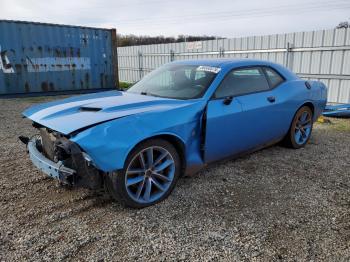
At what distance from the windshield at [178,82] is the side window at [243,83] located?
17 centimetres

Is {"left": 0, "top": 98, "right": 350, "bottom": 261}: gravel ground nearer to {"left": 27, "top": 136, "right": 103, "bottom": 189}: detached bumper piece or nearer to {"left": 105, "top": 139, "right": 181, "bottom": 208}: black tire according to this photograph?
{"left": 105, "top": 139, "right": 181, "bottom": 208}: black tire

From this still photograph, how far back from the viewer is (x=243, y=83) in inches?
154

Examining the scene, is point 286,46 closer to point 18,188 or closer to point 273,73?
point 273,73

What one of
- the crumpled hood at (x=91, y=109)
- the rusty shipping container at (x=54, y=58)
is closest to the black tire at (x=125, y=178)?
the crumpled hood at (x=91, y=109)

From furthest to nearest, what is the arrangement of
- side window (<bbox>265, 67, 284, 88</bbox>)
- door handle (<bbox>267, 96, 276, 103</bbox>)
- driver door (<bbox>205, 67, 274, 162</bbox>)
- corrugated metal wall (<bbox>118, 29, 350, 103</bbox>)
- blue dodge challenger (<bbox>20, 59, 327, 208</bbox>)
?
corrugated metal wall (<bbox>118, 29, 350, 103</bbox>)
side window (<bbox>265, 67, 284, 88</bbox>)
door handle (<bbox>267, 96, 276, 103</bbox>)
driver door (<bbox>205, 67, 274, 162</bbox>)
blue dodge challenger (<bbox>20, 59, 327, 208</bbox>)

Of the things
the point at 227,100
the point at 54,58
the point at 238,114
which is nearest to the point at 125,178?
the point at 227,100

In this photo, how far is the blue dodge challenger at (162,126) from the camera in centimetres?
266

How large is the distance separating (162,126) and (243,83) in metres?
1.52

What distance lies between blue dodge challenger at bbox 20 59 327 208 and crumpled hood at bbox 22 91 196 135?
0.03 ft

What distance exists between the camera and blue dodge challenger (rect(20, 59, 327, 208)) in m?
2.66

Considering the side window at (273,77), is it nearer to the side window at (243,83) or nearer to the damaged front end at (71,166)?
the side window at (243,83)

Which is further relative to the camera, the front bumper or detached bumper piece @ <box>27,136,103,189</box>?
the front bumper

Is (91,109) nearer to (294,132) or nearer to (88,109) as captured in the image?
(88,109)

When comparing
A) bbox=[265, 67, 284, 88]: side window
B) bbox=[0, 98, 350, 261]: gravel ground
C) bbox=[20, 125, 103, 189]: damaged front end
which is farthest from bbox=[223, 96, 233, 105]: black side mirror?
bbox=[20, 125, 103, 189]: damaged front end
